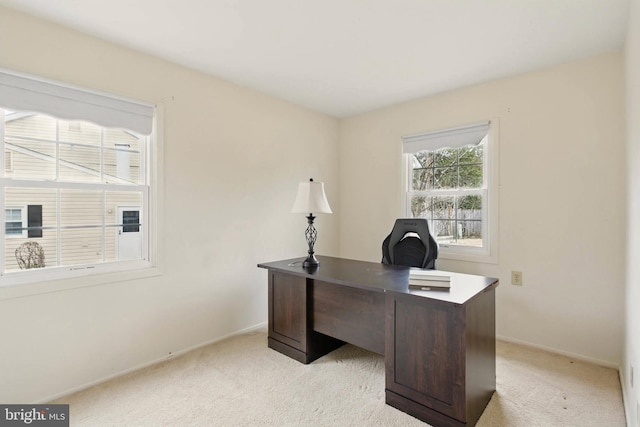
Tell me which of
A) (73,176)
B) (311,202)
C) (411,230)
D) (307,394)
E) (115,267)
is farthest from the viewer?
(411,230)

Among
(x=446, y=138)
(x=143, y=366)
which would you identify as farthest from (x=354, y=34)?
(x=143, y=366)

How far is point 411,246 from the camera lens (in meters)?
2.73

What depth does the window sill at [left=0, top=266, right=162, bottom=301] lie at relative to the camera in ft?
6.04

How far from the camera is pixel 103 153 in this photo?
224 cm

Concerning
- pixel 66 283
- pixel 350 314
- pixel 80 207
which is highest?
pixel 80 207

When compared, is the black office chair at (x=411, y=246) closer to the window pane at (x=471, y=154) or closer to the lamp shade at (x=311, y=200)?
the lamp shade at (x=311, y=200)

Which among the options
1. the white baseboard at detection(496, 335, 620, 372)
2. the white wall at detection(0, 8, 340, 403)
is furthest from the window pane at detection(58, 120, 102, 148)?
the white baseboard at detection(496, 335, 620, 372)

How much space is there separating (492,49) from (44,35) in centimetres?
291

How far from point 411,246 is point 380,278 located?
76 cm

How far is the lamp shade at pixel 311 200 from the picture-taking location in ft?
8.14

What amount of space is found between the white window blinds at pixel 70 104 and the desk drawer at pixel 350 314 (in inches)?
69.4

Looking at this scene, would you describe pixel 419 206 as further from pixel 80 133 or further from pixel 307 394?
pixel 80 133

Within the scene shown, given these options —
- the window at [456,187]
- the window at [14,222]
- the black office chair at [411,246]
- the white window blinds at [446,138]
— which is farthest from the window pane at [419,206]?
the window at [14,222]

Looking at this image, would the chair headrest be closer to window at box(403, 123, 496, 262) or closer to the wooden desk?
the wooden desk
